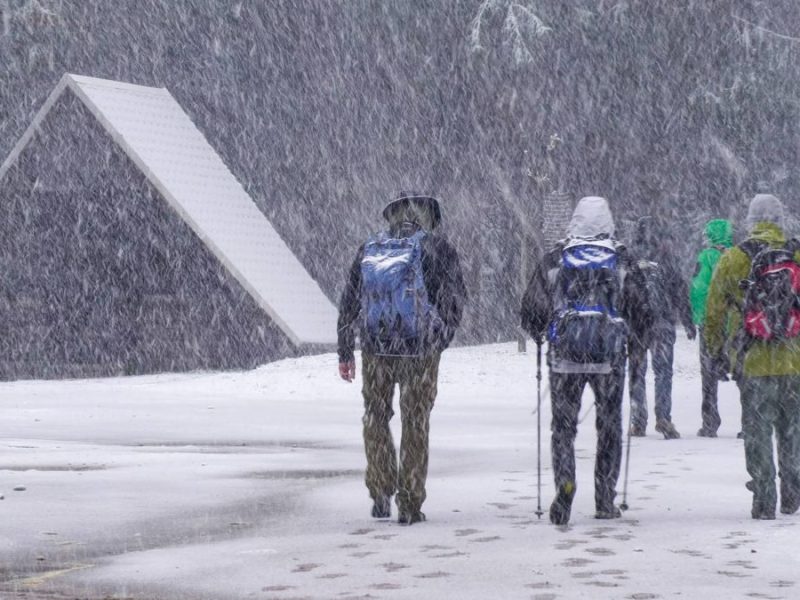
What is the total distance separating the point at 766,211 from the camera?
1007 centimetres

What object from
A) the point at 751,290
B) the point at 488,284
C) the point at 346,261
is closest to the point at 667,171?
the point at 488,284

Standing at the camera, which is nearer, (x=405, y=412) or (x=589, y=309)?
(x=589, y=309)

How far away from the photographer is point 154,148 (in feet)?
89.5

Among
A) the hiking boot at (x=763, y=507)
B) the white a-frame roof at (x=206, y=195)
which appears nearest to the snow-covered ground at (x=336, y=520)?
the hiking boot at (x=763, y=507)

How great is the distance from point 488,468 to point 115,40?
20191 mm

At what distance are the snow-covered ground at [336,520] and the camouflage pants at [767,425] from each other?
10.4 inches

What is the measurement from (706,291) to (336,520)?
6.68 metres

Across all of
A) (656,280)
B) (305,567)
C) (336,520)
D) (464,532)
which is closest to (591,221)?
(464,532)

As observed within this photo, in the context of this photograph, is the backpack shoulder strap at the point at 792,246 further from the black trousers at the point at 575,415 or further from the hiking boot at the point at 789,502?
the hiking boot at the point at 789,502

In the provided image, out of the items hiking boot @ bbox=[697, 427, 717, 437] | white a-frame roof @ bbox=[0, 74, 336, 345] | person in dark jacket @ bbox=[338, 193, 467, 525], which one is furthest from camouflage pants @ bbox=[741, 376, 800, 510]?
white a-frame roof @ bbox=[0, 74, 336, 345]

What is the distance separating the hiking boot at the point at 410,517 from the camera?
977cm

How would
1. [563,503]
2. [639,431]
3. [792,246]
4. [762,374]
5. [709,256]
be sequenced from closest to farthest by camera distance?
[563,503] < [762,374] < [792,246] < [709,256] < [639,431]

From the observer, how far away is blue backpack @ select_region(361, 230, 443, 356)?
9695 millimetres

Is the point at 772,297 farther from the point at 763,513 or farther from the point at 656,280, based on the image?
the point at 656,280
